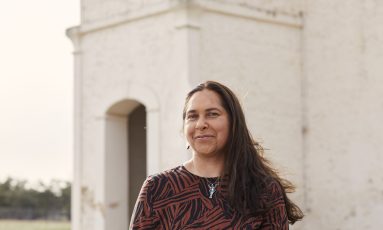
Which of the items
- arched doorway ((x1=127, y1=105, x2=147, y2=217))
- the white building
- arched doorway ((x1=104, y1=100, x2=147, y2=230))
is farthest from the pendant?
arched doorway ((x1=127, y1=105, x2=147, y2=217))

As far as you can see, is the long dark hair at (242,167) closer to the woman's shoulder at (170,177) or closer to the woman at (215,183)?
the woman at (215,183)

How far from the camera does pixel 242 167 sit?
339cm

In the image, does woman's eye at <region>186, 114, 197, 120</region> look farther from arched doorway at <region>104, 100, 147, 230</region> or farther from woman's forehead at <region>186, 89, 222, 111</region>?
arched doorway at <region>104, 100, 147, 230</region>

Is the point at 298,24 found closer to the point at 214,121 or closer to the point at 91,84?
the point at 91,84

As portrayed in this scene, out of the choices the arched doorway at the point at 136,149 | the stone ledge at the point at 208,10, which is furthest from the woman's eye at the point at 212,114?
the arched doorway at the point at 136,149

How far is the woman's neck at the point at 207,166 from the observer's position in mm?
3408

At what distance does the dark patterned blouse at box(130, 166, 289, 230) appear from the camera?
3273 millimetres

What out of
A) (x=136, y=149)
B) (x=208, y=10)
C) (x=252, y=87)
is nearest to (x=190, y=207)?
Answer: (x=208, y=10)

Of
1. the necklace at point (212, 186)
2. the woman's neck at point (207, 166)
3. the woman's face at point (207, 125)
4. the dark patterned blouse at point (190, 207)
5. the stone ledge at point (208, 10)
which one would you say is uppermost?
the stone ledge at point (208, 10)

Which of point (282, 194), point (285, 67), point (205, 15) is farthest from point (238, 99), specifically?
point (285, 67)

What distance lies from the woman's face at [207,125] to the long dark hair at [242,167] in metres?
0.03

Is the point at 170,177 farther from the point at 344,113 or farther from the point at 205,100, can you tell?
the point at 344,113

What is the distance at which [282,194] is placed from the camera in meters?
3.41

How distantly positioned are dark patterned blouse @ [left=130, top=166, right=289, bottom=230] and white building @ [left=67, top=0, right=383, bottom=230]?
A: 23.5 feet
